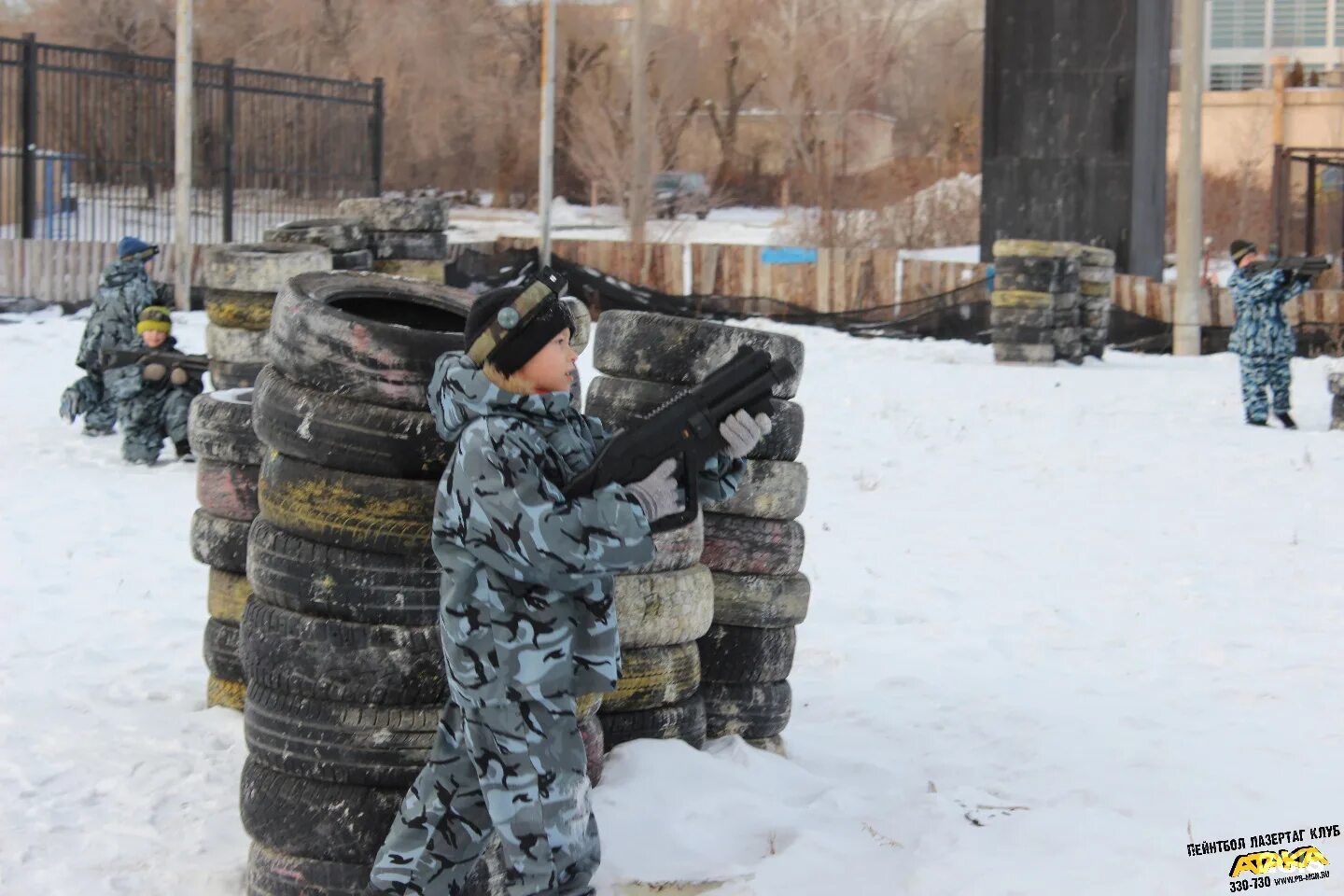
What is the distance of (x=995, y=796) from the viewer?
496 cm

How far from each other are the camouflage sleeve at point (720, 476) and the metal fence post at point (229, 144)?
19.6 metres

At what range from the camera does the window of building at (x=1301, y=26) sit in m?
57.0

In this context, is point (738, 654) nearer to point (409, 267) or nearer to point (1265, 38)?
point (409, 267)

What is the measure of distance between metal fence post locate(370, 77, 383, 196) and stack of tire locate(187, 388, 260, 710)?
752 inches

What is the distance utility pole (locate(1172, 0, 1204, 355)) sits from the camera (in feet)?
63.3

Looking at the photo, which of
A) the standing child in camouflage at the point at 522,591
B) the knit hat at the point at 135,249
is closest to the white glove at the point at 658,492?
the standing child in camouflage at the point at 522,591

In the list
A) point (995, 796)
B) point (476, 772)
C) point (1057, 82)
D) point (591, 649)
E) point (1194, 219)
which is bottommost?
point (995, 796)

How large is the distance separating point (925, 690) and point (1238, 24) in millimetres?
57284

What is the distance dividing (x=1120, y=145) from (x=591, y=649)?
67.9ft

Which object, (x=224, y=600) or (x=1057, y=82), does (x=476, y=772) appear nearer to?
(x=224, y=600)

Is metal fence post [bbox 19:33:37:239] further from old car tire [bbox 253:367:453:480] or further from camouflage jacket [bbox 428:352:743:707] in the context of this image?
camouflage jacket [bbox 428:352:743:707]

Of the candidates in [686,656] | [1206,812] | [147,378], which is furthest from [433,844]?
[147,378]

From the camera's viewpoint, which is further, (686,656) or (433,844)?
(686,656)

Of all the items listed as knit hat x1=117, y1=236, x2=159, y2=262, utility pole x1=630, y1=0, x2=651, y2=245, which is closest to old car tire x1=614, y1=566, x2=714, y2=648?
knit hat x1=117, y1=236, x2=159, y2=262
